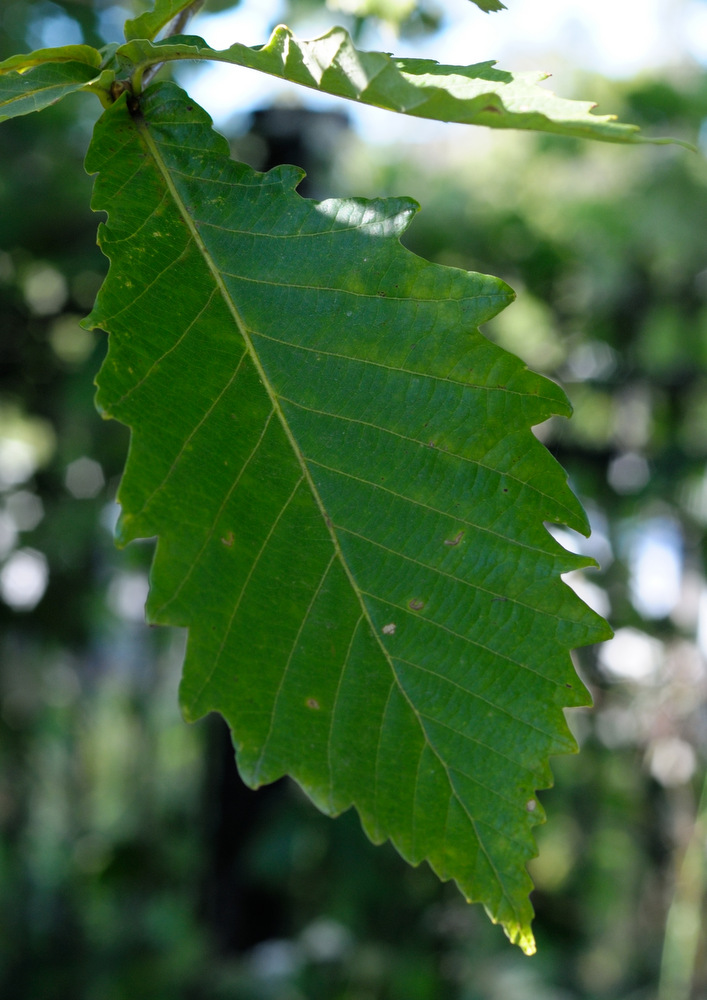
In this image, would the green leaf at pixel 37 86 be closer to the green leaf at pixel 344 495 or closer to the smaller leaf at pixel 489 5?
the green leaf at pixel 344 495

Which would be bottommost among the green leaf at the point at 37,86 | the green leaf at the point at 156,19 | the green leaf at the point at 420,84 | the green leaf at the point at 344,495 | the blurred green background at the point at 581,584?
the blurred green background at the point at 581,584

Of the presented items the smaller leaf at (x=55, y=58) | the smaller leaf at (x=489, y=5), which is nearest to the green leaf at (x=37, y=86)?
the smaller leaf at (x=55, y=58)

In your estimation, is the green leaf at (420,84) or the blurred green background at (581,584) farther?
the blurred green background at (581,584)

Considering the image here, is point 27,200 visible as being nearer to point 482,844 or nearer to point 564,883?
point 482,844

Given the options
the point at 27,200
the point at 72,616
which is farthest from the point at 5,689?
the point at 27,200

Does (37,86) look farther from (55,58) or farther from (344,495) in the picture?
(344,495)

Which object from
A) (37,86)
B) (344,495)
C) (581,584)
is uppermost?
(37,86)

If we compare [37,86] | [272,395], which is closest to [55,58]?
[37,86]
